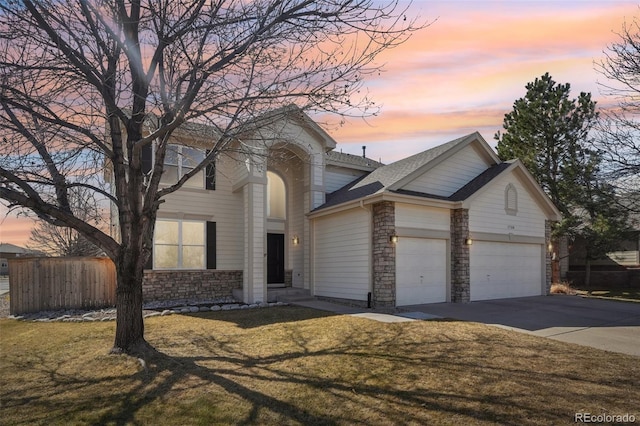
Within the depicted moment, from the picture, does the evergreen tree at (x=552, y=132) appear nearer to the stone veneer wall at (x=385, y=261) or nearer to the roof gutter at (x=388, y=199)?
the roof gutter at (x=388, y=199)

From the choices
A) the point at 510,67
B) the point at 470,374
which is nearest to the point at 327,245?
the point at 510,67

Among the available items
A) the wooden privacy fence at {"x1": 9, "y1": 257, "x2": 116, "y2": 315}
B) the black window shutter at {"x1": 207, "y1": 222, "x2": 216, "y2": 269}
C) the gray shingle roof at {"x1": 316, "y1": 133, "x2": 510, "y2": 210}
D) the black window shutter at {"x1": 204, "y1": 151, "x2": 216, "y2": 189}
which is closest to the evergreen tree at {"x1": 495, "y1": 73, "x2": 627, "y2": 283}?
the gray shingle roof at {"x1": 316, "y1": 133, "x2": 510, "y2": 210}

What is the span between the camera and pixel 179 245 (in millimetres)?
14969

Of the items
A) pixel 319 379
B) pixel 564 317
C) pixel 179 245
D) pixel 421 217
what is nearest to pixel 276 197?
pixel 179 245

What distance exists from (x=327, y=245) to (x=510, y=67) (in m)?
8.56

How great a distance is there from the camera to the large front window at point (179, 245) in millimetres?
14609

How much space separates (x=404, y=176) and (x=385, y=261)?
301 cm

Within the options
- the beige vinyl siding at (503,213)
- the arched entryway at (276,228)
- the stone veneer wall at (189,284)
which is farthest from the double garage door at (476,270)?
the stone veneer wall at (189,284)

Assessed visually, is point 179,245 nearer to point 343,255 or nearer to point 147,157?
point 147,157

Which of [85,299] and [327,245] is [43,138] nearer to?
[85,299]

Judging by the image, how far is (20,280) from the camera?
13.0 meters

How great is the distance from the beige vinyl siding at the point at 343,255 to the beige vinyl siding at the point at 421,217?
1.06 metres

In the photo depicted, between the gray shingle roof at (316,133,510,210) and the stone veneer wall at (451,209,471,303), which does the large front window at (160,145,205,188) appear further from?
the stone veneer wall at (451,209,471,303)

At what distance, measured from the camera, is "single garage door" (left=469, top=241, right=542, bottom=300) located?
14844mm
